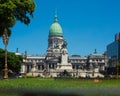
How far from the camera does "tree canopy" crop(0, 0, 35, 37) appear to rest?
2883cm

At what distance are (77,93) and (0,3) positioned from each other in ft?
67.5

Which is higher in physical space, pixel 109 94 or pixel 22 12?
pixel 22 12

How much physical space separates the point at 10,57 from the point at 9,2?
99.8m

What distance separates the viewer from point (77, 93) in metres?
9.62

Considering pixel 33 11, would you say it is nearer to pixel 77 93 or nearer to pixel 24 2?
pixel 24 2

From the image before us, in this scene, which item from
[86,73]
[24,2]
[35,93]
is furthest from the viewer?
Answer: [86,73]

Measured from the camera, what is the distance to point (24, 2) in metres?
31.8

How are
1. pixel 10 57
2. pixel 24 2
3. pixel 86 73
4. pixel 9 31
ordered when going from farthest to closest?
1. pixel 86 73
2. pixel 10 57
3. pixel 9 31
4. pixel 24 2

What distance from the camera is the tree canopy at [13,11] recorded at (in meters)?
28.8

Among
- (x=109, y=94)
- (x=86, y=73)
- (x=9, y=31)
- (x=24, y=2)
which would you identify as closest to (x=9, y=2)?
(x=24, y=2)

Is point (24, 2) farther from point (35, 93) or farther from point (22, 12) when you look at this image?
point (35, 93)

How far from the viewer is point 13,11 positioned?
31.0 meters

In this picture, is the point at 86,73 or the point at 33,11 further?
the point at 86,73

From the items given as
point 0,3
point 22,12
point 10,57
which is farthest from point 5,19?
point 10,57
